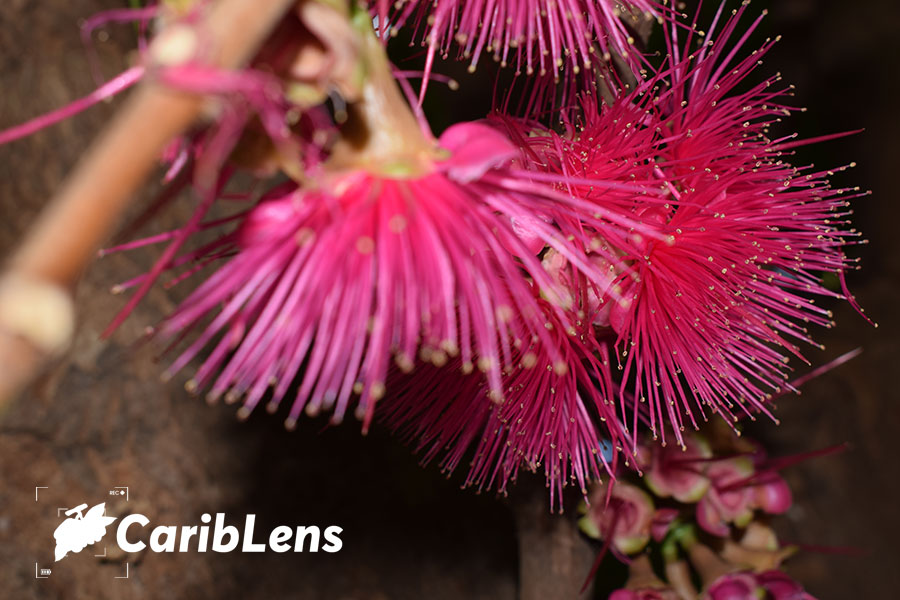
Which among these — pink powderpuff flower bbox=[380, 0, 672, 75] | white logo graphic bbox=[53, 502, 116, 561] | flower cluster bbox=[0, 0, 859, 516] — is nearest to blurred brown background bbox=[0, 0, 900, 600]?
white logo graphic bbox=[53, 502, 116, 561]

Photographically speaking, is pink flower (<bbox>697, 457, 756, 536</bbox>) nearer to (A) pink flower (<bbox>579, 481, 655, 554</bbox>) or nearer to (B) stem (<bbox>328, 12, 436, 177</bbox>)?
(A) pink flower (<bbox>579, 481, 655, 554</bbox>)

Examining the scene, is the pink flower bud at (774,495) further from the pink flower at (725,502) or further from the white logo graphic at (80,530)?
the white logo graphic at (80,530)

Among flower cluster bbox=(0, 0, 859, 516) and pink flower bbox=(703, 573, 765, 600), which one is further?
pink flower bbox=(703, 573, 765, 600)

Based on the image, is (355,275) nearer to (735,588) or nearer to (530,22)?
(530,22)

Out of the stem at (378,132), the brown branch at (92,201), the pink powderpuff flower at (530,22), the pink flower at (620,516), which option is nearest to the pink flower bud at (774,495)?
the pink flower at (620,516)

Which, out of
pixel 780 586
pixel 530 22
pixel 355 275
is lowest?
pixel 780 586

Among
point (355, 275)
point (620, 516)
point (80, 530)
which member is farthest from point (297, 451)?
point (355, 275)

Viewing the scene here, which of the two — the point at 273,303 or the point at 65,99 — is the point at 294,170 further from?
the point at 65,99
